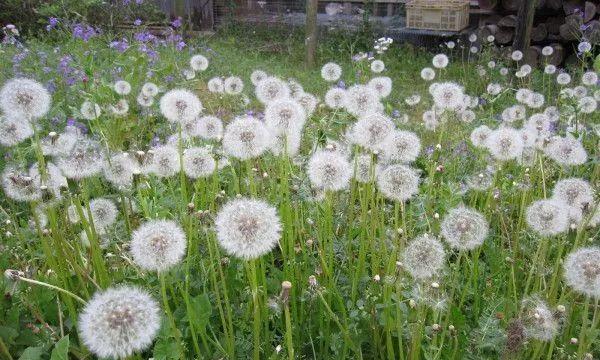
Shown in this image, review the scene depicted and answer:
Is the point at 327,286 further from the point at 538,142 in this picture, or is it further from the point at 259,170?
the point at 538,142

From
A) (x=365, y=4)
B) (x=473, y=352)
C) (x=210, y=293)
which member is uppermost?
(x=365, y=4)

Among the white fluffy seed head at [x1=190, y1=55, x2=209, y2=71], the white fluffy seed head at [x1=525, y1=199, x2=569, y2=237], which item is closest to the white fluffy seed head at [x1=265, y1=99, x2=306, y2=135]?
the white fluffy seed head at [x1=525, y1=199, x2=569, y2=237]

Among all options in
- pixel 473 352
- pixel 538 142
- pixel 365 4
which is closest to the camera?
pixel 473 352

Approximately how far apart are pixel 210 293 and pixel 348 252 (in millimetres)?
523

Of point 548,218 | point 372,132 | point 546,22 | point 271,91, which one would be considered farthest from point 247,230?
point 546,22

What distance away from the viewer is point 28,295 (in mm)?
1951

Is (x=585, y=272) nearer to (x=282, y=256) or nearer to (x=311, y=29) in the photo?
(x=282, y=256)

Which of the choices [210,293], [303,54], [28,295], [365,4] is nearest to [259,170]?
[210,293]

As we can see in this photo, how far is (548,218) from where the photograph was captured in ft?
5.80

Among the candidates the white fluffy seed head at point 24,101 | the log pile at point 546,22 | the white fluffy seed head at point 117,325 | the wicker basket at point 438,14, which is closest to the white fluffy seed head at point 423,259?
the white fluffy seed head at point 117,325

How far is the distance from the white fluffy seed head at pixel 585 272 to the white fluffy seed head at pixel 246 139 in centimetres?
100

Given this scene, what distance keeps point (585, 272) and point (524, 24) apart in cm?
574

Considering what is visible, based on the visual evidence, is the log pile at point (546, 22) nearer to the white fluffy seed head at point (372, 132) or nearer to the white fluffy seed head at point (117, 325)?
the white fluffy seed head at point (372, 132)

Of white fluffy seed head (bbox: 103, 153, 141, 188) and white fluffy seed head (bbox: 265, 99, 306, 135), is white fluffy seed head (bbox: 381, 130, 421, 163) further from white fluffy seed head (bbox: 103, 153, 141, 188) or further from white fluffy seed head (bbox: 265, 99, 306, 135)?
white fluffy seed head (bbox: 103, 153, 141, 188)
